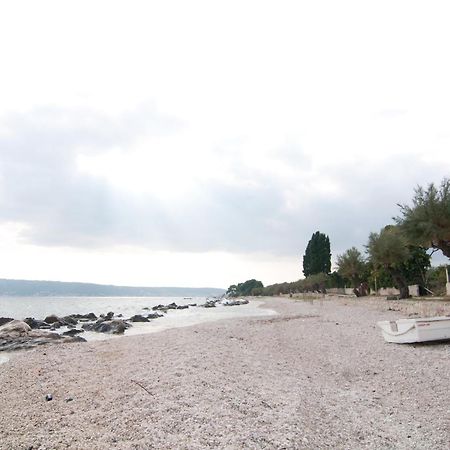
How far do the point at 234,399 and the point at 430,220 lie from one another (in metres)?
26.2

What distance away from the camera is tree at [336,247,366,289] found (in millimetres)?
63719

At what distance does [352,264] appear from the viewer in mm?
63688

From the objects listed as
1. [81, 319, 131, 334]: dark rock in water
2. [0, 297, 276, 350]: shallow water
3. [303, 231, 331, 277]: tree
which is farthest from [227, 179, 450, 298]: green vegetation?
[81, 319, 131, 334]: dark rock in water

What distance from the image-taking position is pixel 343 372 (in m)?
Answer: 11.6

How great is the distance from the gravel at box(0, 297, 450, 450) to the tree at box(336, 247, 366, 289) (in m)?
49.9

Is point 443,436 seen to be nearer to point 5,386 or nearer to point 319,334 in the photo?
point 5,386

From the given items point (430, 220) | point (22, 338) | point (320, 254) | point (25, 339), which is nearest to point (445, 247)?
point (430, 220)

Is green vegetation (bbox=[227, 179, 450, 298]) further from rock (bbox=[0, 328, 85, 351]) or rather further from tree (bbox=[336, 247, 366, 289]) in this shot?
rock (bbox=[0, 328, 85, 351])

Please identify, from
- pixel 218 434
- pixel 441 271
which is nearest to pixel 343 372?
pixel 218 434

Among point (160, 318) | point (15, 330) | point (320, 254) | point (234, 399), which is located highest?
point (320, 254)

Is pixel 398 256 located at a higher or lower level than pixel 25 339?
higher

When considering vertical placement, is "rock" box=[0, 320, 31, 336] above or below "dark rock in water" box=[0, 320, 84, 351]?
above

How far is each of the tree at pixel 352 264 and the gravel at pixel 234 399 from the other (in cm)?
4995

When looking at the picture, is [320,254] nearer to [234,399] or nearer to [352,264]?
[352,264]
